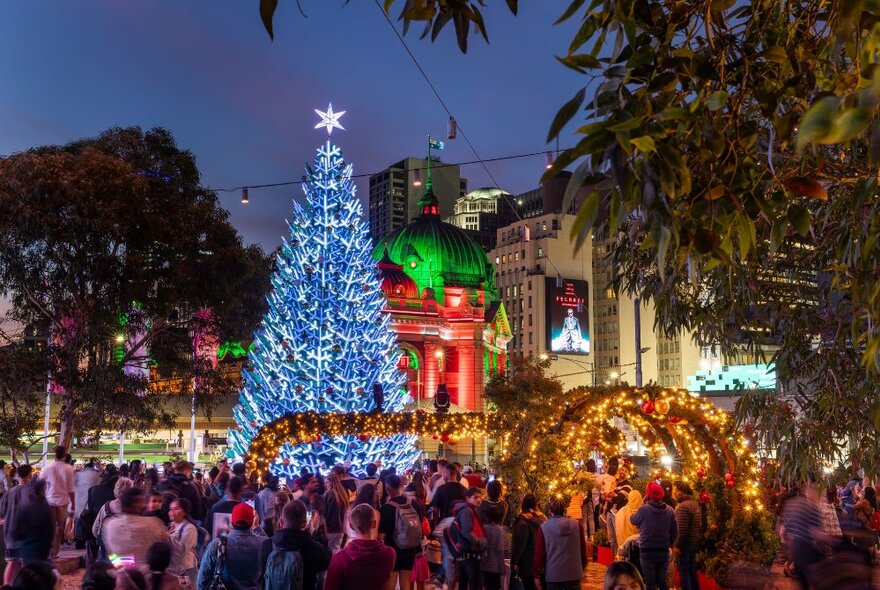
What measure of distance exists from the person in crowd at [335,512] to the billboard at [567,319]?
8532cm

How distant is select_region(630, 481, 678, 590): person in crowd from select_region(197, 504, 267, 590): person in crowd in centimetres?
571

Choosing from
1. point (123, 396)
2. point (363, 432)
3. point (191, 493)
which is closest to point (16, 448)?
point (123, 396)

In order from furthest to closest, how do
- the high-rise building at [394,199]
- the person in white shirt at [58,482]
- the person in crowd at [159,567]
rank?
the high-rise building at [394,199], the person in white shirt at [58,482], the person in crowd at [159,567]

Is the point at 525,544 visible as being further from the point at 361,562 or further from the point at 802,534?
the point at 361,562

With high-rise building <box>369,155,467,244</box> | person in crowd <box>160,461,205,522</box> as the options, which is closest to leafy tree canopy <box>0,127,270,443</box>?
person in crowd <box>160,461,205,522</box>

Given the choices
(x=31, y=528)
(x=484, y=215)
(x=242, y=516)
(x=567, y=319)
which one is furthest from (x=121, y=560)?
(x=484, y=215)

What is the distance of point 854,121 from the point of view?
84.2 inches

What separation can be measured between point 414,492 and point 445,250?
2413 inches

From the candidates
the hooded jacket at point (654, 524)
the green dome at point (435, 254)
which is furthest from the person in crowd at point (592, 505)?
the green dome at point (435, 254)

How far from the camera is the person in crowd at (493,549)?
1057cm

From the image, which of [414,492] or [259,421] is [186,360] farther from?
[414,492]

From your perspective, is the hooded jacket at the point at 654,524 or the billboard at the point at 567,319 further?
the billboard at the point at 567,319

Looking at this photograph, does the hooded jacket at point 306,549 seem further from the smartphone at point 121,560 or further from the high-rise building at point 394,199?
the high-rise building at point 394,199

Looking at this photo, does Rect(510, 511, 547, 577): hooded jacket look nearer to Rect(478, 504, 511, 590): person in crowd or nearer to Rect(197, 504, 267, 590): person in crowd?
Rect(478, 504, 511, 590): person in crowd
